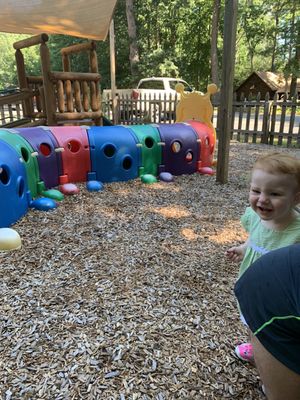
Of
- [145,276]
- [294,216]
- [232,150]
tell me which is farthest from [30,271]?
[232,150]

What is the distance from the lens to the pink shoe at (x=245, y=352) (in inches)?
78.7

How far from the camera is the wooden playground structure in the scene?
6504mm

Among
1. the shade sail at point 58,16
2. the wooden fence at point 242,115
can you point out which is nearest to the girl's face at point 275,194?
the wooden fence at point 242,115

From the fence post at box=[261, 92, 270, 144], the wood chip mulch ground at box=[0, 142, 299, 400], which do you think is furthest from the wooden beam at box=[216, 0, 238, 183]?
the fence post at box=[261, 92, 270, 144]

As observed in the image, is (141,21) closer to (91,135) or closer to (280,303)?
(91,135)

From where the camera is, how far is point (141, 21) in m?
28.6

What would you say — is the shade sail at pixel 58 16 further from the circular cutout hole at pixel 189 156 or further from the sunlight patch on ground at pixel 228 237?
the sunlight patch on ground at pixel 228 237

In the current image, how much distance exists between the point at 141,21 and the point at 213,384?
30.8 metres

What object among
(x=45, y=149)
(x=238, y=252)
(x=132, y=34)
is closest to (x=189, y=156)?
(x=45, y=149)

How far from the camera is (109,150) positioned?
5691 mm

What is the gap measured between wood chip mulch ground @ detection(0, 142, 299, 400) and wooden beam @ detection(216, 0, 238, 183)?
134cm

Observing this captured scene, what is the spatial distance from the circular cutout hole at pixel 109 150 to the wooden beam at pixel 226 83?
5.43 ft

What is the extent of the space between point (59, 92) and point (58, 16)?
5.39 ft

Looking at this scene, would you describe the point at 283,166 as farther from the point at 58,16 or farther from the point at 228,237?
the point at 58,16
